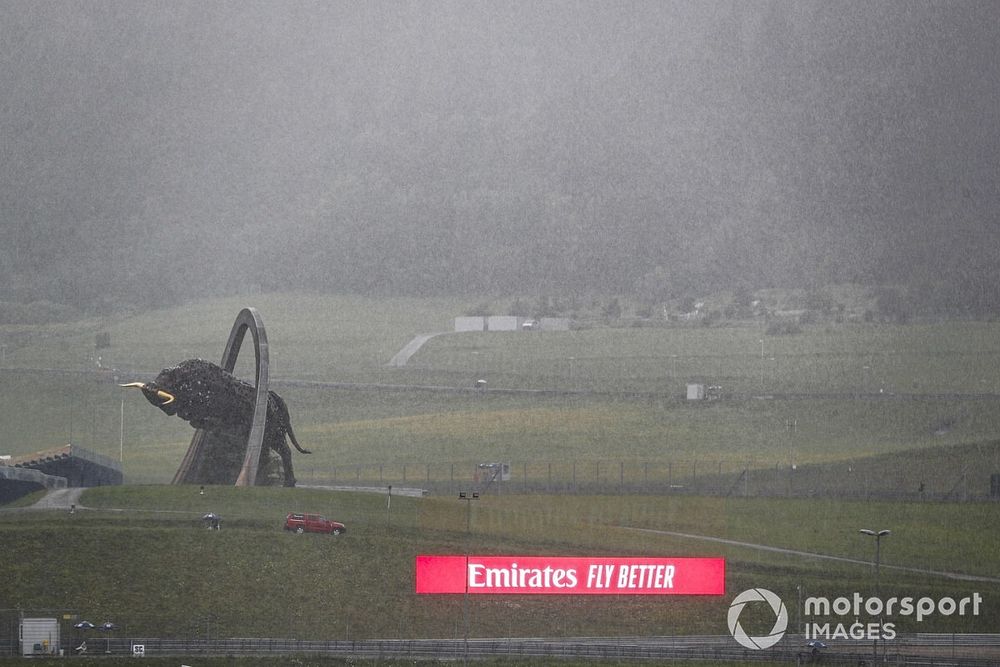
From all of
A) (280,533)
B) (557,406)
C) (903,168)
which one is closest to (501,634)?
(280,533)

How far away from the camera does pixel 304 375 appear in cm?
12006

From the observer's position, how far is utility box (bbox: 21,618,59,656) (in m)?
50.7

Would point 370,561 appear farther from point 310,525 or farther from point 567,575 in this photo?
point 567,575

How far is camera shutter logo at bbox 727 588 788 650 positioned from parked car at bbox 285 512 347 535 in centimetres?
1782

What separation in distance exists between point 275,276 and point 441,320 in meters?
21.9

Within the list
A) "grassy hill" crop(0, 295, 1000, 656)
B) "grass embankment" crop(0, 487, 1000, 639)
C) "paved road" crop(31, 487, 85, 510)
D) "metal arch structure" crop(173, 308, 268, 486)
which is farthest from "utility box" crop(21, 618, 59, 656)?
"metal arch structure" crop(173, 308, 268, 486)

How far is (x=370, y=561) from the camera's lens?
59531 mm

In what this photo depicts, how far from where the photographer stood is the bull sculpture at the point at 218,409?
212ft

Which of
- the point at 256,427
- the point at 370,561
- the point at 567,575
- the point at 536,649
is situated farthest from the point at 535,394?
the point at 536,649

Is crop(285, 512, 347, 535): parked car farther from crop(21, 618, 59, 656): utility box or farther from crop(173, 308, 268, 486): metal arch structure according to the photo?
crop(21, 618, 59, 656): utility box

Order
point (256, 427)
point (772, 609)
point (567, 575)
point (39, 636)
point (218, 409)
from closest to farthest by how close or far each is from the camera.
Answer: point (39, 636), point (567, 575), point (772, 609), point (256, 427), point (218, 409)

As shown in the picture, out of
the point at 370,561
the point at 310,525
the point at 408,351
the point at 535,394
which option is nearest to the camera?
the point at 370,561

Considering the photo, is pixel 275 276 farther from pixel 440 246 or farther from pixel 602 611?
pixel 602 611

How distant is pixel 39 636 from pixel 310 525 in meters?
14.1
